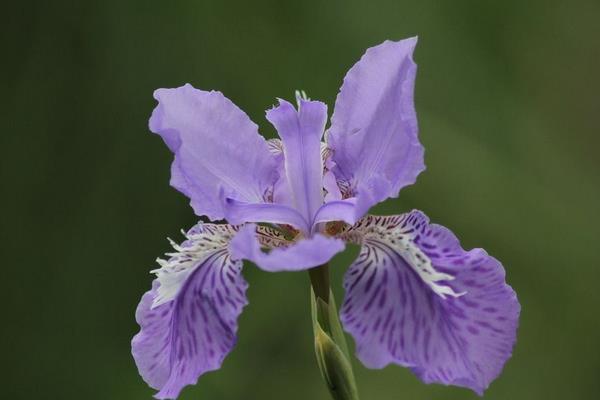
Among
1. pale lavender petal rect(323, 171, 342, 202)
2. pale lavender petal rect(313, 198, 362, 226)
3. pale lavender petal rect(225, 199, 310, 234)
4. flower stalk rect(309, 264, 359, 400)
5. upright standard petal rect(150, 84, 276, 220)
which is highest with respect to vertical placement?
upright standard petal rect(150, 84, 276, 220)

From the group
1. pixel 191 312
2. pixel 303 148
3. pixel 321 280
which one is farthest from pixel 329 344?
pixel 303 148

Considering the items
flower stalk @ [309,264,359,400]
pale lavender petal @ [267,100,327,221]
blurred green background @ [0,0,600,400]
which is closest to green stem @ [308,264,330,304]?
flower stalk @ [309,264,359,400]

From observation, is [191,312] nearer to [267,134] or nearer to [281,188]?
[281,188]

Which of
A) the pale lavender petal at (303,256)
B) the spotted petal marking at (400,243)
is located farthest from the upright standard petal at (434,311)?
the pale lavender petal at (303,256)

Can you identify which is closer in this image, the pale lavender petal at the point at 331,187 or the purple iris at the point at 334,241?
the purple iris at the point at 334,241

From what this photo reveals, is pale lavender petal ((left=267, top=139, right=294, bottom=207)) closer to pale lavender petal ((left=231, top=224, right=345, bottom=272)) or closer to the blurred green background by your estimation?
pale lavender petal ((left=231, top=224, right=345, bottom=272))

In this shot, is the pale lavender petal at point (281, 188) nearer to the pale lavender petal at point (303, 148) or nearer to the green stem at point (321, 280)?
the pale lavender petal at point (303, 148)
